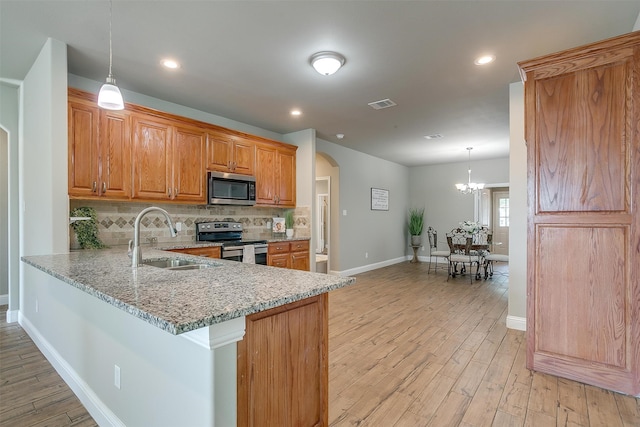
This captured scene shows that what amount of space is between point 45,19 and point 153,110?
1.27 m

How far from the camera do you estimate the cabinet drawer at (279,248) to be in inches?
173

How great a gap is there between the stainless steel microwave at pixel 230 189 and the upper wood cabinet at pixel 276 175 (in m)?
0.16

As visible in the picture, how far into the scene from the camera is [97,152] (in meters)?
3.07

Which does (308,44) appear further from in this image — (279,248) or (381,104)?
(279,248)

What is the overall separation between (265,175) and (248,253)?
1.26m

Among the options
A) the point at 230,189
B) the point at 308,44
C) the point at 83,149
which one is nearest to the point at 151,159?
the point at 83,149

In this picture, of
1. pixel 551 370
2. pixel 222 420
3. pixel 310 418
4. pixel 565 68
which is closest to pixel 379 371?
pixel 310 418

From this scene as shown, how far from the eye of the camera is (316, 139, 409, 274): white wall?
21.0 feet

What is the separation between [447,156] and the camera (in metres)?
7.29

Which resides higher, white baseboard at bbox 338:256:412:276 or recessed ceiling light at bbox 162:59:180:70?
recessed ceiling light at bbox 162:59:180:70

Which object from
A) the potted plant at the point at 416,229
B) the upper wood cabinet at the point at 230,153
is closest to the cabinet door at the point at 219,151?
the upper wood cabinet at the point at 230,153

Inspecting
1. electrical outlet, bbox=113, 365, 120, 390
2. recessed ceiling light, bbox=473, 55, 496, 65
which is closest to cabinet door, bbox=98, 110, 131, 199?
electrical outlet, bbox=113, 365, 120, 390

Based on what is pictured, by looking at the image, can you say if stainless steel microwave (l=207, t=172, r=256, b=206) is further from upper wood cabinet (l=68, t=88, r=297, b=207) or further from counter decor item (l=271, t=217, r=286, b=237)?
counter decor item (l=271, t=217, r=286, b=237)

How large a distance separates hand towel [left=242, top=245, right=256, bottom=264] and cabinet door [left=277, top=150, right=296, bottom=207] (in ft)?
3.49
